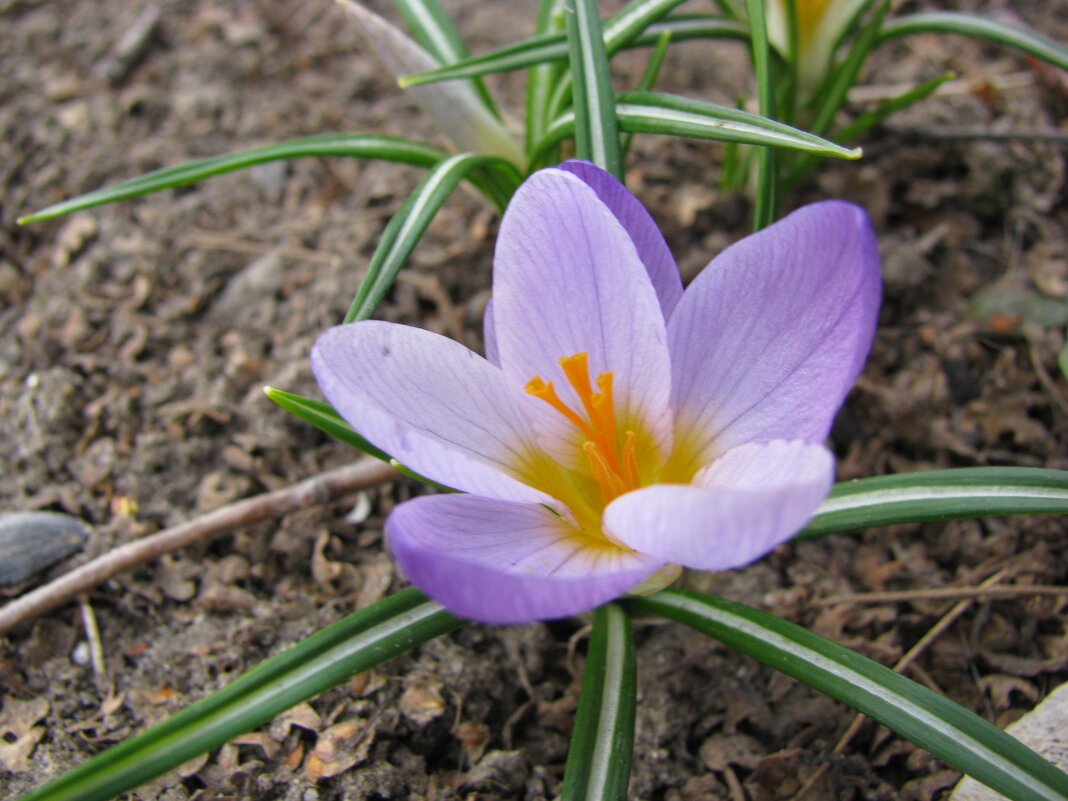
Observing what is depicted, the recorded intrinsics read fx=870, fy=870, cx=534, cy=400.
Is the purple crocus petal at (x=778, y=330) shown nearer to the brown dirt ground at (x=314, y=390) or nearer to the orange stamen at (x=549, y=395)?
the orange stamen at (x=549, y=395)

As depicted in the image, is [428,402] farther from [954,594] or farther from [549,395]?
[954,594]

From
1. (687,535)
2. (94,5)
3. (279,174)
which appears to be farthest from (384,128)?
(687,535)

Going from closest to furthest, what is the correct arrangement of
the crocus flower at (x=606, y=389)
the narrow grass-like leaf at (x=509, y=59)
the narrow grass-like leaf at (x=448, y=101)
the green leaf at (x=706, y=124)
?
the crocus flower at (x=606, y=389), the green leaf at (x=706, y=124), the narrow grass-like leaf at (x=509, y=59), the narrow grass-like leaf at (x=448, y=101)

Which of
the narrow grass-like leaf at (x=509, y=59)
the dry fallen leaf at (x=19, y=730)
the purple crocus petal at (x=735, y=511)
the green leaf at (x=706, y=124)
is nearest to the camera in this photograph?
the purple crocus petal at (x=735, y=511)

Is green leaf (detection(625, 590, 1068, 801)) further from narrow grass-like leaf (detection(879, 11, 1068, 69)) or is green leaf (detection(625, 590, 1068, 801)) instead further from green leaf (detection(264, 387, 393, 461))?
narrow grass-like leaf (detection(879, 11, 1068, 69))

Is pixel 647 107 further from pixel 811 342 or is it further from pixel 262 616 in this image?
pixel 262 616

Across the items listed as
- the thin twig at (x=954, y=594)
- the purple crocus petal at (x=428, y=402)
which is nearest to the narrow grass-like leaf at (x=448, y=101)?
the purple crocus petal at (x=428, y=402)

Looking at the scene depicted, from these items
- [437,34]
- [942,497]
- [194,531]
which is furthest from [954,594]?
[437,34]

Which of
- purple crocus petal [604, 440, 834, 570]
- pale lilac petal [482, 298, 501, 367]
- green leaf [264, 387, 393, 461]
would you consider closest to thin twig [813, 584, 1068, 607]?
purple crocus petal [604, 440, 834, 570]
